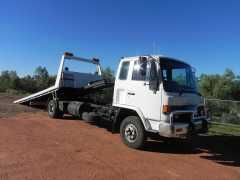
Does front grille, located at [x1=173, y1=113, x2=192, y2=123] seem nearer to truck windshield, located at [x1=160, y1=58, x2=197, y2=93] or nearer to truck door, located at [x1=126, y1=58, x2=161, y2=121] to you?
truck door, located at [x1=126, y1=58, x2=161, y2=121]

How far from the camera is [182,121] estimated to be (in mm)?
6250

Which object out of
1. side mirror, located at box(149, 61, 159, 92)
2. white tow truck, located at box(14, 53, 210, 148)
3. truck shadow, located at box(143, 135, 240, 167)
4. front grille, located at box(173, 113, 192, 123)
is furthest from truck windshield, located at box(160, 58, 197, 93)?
truck shadow, located at box(143, 135, 240, 167)

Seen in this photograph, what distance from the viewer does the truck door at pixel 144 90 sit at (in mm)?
6172

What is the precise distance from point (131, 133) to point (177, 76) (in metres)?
2.02

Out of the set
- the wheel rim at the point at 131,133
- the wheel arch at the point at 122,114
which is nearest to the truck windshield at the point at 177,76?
the wheel arch at the point at 122,114

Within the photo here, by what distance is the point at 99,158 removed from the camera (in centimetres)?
558

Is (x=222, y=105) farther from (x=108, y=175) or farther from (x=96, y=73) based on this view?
(x=108, y=175)

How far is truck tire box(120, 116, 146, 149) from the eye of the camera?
6410 mm

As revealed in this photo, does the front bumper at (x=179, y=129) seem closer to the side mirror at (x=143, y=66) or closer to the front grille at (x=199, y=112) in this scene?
the front grille at (x=199, y=112)

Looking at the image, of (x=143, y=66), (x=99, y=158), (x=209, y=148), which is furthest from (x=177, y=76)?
(x=99, y=158)

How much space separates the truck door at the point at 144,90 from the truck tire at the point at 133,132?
37cm

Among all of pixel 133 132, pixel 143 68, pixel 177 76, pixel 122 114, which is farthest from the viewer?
pixel 122 114

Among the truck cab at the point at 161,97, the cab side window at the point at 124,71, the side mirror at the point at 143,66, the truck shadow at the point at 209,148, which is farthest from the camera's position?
the cab side window at the point at 124,71

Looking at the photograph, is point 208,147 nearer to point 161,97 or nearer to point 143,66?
point 161,97
